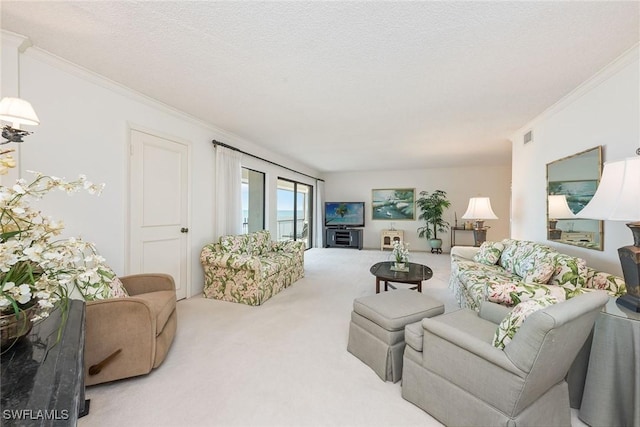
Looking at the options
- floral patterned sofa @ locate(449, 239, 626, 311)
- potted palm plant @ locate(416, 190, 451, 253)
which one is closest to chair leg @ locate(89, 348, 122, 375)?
floral patterned sofa @ locate(449, 239, 626, 311)

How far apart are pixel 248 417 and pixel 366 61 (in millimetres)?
2631

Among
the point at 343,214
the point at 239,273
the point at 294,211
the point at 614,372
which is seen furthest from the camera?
the point at 343,214

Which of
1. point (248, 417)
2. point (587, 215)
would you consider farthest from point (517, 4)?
point (248, 417)

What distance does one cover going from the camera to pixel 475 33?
1748mm

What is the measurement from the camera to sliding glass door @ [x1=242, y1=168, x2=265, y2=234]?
488 cm

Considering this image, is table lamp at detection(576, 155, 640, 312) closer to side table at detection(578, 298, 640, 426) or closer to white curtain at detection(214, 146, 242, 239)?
side table at detection(578, 298, 640, 426)

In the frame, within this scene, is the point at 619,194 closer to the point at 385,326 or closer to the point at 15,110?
the point at 385,326

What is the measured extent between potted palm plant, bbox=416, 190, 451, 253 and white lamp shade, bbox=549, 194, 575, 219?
4037mm

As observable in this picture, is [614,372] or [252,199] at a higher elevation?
[252,199]

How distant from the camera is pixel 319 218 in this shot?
8039 millimetres

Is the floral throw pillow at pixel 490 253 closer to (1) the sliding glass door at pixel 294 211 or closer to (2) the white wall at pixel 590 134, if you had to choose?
(2) the white wall at pixel 590 134

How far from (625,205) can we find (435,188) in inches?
249

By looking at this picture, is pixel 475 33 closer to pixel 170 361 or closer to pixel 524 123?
pixel 524 123

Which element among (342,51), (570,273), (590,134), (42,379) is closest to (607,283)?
(570,273)
